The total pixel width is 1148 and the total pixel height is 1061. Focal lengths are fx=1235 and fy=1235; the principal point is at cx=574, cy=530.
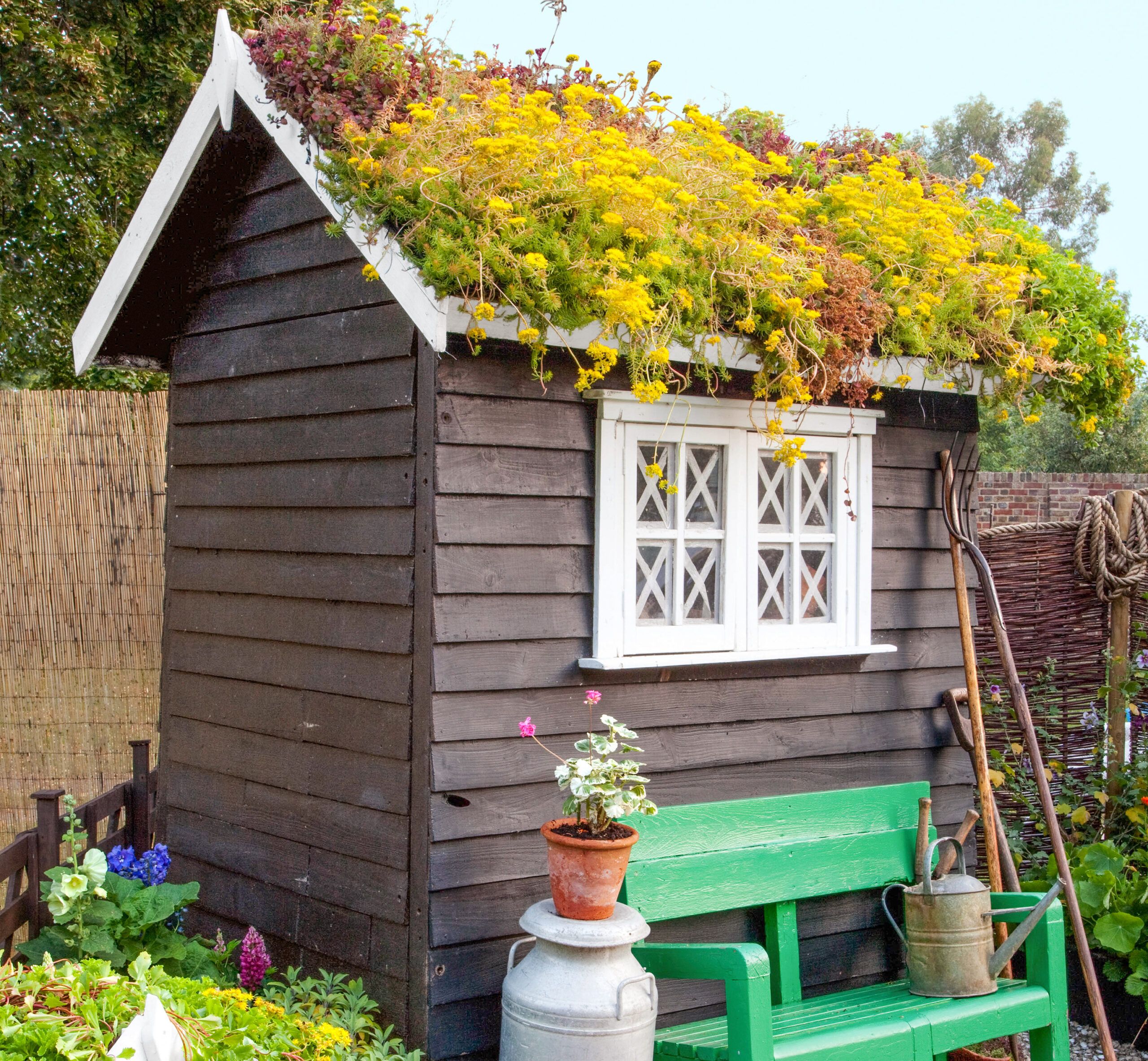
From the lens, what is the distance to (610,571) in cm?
409

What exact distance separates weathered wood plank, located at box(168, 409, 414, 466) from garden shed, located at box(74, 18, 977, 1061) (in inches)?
0.6

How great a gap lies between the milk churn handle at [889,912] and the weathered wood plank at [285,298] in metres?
2.76

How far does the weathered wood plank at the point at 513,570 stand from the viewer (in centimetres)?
380

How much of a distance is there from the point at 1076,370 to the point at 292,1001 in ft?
12.7

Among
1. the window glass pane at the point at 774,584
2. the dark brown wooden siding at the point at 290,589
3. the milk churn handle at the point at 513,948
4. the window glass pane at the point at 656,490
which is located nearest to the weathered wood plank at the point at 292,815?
the dark brown wooden siding at the point at 290,589

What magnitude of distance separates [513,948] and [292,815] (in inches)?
46.8

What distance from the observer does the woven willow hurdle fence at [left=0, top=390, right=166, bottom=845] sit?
282 inches

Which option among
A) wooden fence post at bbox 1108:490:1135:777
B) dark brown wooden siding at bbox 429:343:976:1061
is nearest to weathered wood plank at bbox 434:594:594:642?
dark brown wooden siding at bbox 429:343:976:1061

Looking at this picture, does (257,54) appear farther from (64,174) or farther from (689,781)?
(64,174)

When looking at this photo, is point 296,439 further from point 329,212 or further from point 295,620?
point 329,212

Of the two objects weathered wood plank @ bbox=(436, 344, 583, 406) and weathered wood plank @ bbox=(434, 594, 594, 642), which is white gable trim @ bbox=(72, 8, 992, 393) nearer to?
weathered wood plank @ bbox=(436, 344, 583, 406)

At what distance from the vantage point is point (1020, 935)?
3975 millimetres

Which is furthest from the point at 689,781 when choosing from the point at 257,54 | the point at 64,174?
the point at 64,174

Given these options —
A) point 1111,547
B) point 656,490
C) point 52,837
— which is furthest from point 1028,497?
point 52,837
